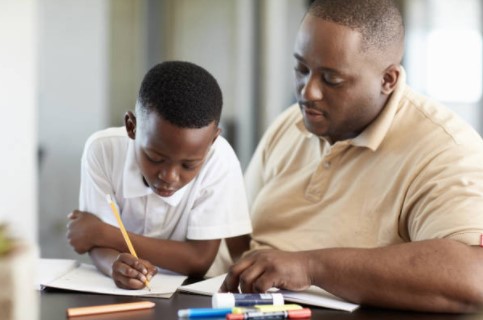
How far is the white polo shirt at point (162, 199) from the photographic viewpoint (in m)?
1.41

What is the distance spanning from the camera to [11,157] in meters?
1.94

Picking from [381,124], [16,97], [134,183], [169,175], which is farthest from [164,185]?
[16,97]

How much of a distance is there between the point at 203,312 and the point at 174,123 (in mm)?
368

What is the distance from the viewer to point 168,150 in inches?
48.7

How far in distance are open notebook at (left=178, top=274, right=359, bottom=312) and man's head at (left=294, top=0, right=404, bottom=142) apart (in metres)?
0.40

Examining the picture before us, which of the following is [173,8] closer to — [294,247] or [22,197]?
[22,197]

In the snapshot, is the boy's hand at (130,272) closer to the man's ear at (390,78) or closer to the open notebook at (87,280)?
the open notebook at (87,280)

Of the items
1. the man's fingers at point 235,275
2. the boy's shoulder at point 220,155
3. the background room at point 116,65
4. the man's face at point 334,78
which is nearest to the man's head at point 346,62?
the man's face at point 334,78

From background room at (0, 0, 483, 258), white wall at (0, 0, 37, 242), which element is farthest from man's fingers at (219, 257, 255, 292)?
background room at (0, 0, 483, 258)

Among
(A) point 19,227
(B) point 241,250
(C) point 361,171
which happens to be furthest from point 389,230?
(A) point 19,227

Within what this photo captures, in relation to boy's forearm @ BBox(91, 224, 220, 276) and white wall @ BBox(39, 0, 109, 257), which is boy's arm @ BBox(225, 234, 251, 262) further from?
white wall @ BBox(39, 0, 109, 257)

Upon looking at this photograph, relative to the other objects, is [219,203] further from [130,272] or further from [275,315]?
[275,315]

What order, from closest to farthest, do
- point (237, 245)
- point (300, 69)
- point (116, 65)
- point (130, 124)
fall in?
point (130, 124) < point (300, 69) < point (237, 245) < point (116, 65)

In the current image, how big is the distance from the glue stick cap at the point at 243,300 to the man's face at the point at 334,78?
48 centimetres
